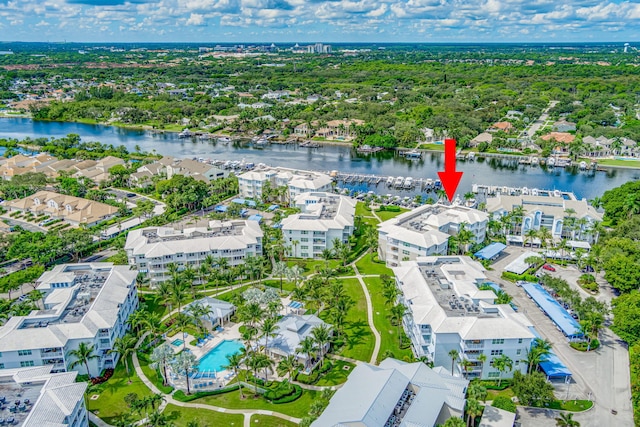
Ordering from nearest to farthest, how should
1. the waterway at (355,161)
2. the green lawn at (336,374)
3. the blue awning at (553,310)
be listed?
the green lawn at (336,374)
the blue awning at (553,310)
the waterway at (355,161)

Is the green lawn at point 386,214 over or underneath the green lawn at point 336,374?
over

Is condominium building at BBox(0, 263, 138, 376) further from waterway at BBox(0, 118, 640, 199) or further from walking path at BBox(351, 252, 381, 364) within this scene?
waterway at BBox(0, 118, 640, 199)

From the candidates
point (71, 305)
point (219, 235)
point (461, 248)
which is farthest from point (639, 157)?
point (71, 305)

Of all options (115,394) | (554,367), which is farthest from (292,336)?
(554,367)

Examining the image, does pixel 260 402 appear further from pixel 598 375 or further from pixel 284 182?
pixel 284 182

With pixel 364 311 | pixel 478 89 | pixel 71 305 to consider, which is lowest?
pixel 364 311

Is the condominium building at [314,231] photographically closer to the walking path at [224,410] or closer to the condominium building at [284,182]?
the condominium building at [284,182]

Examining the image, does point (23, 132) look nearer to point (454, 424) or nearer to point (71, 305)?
point (71, 305)

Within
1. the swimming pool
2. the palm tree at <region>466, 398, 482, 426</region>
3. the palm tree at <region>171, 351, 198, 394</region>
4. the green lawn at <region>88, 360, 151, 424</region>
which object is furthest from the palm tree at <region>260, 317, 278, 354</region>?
the palm tree at <region>466, 398, 482, 426</region>

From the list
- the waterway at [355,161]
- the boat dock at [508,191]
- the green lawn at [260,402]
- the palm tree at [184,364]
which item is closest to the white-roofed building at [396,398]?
the green lawn at [260,402]
